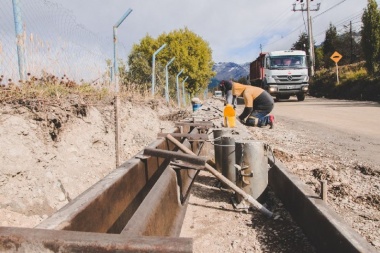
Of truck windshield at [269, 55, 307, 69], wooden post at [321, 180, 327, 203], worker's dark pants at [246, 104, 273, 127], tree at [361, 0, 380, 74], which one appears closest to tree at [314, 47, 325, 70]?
tree at [361, 0, 380, 74]

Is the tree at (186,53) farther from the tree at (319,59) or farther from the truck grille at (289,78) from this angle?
the truck grille at (289,78)

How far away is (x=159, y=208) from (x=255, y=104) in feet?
24.9

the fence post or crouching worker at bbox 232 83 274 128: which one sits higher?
the fence post

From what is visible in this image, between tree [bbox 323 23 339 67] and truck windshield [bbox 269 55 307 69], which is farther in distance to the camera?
tree [bbox 323 23 339 67]

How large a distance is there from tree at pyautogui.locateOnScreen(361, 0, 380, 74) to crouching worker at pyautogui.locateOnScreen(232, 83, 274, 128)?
16349mm

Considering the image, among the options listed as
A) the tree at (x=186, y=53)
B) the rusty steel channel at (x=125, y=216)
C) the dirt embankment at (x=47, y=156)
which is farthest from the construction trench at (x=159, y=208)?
the tree at (x=186, y=53)

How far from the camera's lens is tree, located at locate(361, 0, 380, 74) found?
21547 millimetres

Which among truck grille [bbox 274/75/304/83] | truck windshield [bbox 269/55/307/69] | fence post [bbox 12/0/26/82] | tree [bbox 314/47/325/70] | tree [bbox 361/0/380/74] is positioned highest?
tree [bbox 314/47/325/70]

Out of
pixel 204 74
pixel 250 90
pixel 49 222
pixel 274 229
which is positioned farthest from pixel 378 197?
pixel 204 74

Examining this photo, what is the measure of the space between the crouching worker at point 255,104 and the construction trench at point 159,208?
A: 4.33 m

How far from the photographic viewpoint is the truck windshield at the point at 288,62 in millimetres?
19609

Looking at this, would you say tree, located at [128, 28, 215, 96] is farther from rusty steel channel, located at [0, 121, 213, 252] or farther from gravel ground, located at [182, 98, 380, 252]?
rusty steel channel, located at [0, 121, 213, 252]

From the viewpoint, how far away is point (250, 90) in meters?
8.63

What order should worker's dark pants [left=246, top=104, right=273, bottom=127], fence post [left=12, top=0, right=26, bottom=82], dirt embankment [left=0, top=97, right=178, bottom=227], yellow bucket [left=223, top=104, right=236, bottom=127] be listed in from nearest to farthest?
dirt embankment [left=0, top=97, right=178, bottom=227], fence post [left=12, top=0, right=26, bottom=82], yellow bucket [left=223, top=104, right=236, bottom=127], worker's dark pants [left=246, top=104, right=273, bottom=127]
